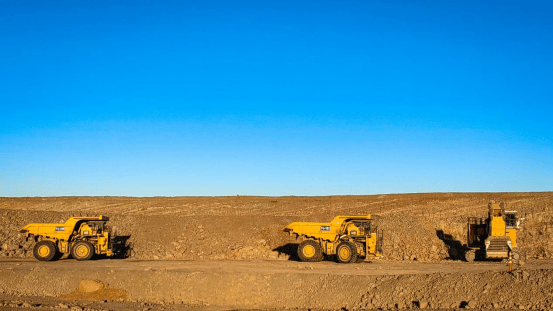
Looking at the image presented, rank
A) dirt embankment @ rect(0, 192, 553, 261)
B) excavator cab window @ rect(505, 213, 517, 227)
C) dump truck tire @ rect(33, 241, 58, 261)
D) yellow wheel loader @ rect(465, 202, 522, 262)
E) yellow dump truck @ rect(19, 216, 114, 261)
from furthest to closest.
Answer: dirt embankment @ rect(0, 192, 553, 261), excavator cab window @ rect(505, 213, 517, 227), yellow wheel loader @ rect(465, 202, 522, 262), yellow dump truck @ rect(19, 216, 114, 261), dump truck tire @ rect(33, 241, 58, 261)

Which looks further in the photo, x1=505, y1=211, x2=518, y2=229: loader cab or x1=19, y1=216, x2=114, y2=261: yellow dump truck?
x1=505, y1=211, x2=518, y2=229: loader cab

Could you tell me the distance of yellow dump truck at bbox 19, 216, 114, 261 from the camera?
2517 cm

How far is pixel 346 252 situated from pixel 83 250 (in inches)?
496

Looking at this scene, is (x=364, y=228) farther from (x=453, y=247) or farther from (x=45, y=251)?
(x=45, y=251)

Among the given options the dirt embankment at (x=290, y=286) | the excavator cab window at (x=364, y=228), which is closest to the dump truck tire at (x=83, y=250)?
the dirt embankment at (x=290, y=286)

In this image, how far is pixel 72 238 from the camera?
25.7 metres

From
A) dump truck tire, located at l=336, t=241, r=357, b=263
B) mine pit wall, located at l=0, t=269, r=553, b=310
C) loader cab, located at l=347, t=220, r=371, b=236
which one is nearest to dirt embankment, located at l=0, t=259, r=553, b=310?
mine pit wall, located at l=0, t=269, r=553, b=310

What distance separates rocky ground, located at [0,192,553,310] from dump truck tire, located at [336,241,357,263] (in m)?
0.56

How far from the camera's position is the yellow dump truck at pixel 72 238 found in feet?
82.6

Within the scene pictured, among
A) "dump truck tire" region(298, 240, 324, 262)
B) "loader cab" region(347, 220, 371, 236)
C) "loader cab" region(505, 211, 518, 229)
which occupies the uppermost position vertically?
"loader cab" region(505, 211, 518, 229)

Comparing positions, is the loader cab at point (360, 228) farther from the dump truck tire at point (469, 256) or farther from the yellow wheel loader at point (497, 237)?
the yellow wheel loader at point (497, 237)

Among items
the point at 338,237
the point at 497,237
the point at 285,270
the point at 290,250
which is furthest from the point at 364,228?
the point at 497,237

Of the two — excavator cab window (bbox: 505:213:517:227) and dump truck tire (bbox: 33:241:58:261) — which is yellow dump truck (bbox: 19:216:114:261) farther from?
excavator cab window (bbox: 505:213:517:227)

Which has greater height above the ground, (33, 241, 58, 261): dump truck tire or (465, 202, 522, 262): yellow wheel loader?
(465, 202, 522, 262): yellow wheel loader
